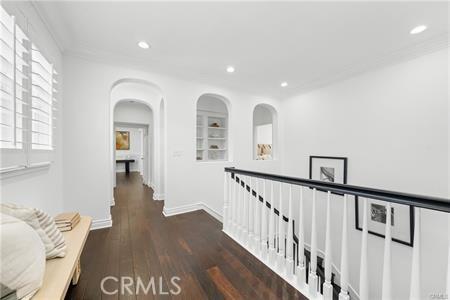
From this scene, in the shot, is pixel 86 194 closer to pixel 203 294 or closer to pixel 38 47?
pixel 38 47

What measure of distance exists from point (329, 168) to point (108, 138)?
422 centimetres

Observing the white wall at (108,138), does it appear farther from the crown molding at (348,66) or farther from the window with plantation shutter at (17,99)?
the window with plantation shutter at (17,99)

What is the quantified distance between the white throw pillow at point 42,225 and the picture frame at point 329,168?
4092mm

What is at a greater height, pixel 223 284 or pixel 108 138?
pixel 108 138

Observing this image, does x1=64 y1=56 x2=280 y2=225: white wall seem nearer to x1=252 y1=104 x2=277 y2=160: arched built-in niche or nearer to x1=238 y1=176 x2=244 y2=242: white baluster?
x1=238 y1=176 x2=244 y2=242: white baluster

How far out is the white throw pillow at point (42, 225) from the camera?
3.31 ft

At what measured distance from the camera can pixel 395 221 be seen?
265cm

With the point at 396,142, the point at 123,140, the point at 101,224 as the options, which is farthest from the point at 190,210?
the point at 123,140

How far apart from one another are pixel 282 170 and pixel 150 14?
437 centimetres

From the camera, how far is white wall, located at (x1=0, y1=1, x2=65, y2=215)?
1415 millimetres

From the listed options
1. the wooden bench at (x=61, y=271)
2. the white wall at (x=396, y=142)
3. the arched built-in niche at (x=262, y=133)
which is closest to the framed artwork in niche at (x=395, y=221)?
the white wall at (x=396, y=142)

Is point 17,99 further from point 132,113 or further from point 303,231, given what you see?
point 132,113

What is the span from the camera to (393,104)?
2.85m

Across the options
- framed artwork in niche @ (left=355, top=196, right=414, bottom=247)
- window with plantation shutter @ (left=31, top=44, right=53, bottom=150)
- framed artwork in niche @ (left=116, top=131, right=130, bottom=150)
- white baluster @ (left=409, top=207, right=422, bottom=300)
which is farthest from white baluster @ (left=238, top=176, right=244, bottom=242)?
framed artwork in niche @ (left=116, top=131, right=130, bottom=150)
